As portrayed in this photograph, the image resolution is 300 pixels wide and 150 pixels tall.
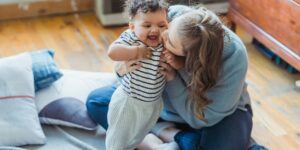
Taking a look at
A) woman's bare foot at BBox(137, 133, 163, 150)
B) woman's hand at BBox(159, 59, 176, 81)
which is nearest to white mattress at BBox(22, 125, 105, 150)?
woman's bare foot at BBox(137, 133, 163, 150)

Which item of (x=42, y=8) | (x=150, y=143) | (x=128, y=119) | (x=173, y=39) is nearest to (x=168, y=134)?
(x=150, y=143)

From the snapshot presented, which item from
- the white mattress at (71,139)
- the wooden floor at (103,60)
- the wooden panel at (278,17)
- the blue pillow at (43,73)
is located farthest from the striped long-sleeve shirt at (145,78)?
the wooden panel at (278,17)

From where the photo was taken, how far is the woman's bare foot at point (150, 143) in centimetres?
163

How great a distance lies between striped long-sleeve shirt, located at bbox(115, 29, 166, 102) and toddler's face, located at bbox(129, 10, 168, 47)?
2 centimetres

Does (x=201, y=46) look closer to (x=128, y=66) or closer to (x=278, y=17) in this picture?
(x=128, y=66)

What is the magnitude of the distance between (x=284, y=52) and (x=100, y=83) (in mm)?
877

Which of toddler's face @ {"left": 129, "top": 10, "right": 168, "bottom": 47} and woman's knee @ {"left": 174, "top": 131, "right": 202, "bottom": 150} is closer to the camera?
toddler's face @ {"left": 129, "top": 10, "right": 168, "bottom": 47}

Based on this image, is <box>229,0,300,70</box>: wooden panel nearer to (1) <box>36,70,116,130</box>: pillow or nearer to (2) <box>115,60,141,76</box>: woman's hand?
(1) <box>36,70,116,130</box>: pillow

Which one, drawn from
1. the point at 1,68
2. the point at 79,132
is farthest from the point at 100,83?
the point at 1,68

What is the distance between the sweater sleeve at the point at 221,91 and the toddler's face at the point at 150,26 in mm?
179

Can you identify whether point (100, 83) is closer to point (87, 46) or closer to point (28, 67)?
point (28, 67)

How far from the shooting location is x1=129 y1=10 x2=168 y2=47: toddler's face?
132 cm

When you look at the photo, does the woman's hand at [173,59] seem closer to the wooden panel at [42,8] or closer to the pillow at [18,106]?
the pillow at [18,106]

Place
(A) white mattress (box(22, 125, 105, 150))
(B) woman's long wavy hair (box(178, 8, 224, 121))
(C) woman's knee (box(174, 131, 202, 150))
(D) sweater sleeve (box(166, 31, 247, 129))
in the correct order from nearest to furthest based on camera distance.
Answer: (B) woman's long wavy hair (box(178, 8, 224, 121)), (D) sweater sleeve (box(166, 31, 247, 129)), (C) woman's knee (box(174, 131, 202, 150)), (A) white mattress (box(22, 125, 105, 150))
